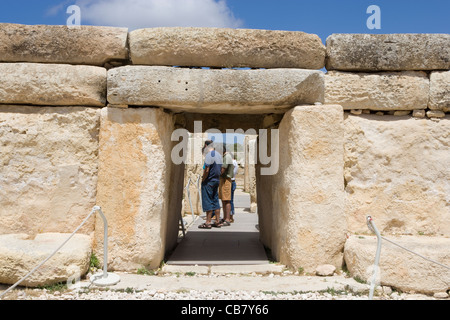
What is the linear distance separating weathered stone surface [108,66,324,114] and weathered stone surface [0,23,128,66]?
30 centimetres

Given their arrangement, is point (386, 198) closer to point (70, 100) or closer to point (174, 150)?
point (174, 150)

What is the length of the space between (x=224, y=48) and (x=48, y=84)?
1.81 meters

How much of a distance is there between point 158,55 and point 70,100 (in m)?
1.01

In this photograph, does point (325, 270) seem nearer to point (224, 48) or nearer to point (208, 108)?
point (208, 108)

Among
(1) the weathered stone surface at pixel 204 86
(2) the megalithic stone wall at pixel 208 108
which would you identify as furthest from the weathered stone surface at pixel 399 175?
(1) the weathered stone surface at pixel 204 86

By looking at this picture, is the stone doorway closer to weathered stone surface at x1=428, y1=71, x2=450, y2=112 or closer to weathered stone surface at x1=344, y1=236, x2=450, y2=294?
weathered stone surface at x1=344, y1=236, x2=450, y2=294

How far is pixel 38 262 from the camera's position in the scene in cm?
316

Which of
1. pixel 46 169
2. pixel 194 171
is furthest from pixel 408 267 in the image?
pixel 194 171

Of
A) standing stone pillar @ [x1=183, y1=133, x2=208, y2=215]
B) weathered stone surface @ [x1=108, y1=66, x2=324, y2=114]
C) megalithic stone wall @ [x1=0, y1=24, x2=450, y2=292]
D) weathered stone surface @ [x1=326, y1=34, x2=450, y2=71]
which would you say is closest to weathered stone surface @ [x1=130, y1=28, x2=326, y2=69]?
megalithic stone wall @ [x1=0, y1=24, x2=450, y2=292]

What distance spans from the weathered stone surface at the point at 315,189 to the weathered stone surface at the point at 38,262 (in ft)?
6.72

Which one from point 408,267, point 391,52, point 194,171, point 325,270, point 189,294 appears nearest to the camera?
point 189,294

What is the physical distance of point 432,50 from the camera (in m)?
3.91

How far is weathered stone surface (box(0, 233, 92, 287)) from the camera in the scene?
3.14 m
